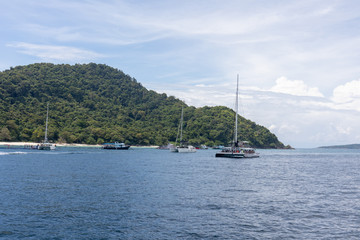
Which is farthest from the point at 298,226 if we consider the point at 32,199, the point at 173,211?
the point at 32,199

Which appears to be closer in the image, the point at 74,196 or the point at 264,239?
the point at 264,239

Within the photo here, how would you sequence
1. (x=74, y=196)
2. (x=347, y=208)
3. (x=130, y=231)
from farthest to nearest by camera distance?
(x=74, y=196)
(x=347, y=208)
(x=130, y=231)

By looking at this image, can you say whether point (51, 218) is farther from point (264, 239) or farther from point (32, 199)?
point (264, 239)

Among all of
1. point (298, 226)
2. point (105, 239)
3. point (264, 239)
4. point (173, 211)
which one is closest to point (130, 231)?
point (105, 239)

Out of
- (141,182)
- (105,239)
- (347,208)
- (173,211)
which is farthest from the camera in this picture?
(141,182)

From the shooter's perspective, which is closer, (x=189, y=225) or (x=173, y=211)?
(x=189, y=225)

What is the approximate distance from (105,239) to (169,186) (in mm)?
29464

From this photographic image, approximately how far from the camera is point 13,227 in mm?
29953

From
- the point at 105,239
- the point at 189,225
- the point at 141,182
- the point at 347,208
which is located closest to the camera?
the point at 105,239

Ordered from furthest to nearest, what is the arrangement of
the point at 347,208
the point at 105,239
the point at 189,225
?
the point at 347,208 → the point at 189,225 → the point at 105,239

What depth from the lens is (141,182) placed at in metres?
61.2

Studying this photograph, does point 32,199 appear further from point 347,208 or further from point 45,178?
point 347,208

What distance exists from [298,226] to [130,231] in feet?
52.8

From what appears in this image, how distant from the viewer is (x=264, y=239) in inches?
1116
